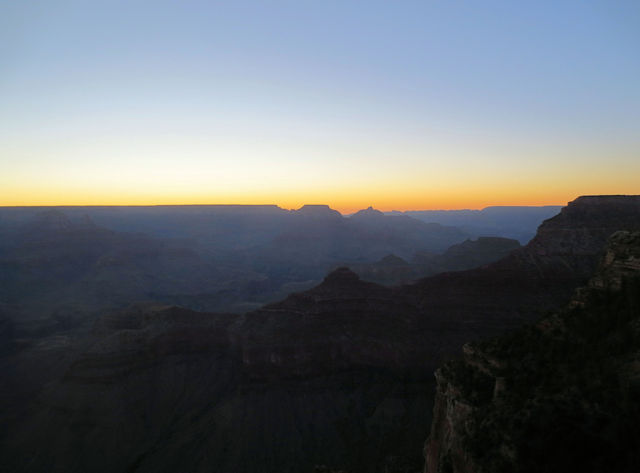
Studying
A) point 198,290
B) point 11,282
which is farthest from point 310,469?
point 11,282

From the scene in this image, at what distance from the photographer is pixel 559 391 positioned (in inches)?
536

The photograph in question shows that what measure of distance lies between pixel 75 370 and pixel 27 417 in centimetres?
727

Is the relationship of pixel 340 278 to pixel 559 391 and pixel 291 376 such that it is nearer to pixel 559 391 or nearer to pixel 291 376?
pixel 291 376

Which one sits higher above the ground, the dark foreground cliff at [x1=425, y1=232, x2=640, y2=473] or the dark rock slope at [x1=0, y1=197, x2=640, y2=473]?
the dark foreground cliff at [x1=425, y1=232, x2=640, y2=473]

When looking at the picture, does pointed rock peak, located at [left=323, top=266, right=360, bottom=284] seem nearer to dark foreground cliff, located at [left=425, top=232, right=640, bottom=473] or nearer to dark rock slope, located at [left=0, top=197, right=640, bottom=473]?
dark rock slope, located at [left=0, top=197, right=640, bottom=473]

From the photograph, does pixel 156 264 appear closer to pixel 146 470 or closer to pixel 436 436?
pixel 146 470

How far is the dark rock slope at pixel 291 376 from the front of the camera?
42.3 meters

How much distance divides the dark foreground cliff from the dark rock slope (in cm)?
2618

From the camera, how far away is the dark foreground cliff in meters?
11.7

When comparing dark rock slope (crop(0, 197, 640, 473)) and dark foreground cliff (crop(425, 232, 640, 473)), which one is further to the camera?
dark rock slope (crop(0, 197, 640, 473))

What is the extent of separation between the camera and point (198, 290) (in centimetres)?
14100

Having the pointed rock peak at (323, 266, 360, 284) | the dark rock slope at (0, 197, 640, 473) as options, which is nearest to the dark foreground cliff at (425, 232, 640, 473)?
the dark rock slope at (0, 197, 640, 473)

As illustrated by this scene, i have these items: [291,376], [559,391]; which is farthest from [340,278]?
[559,391]

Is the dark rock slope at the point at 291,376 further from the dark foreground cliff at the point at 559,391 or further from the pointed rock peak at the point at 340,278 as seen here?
the dark foreground cliff at the point at 559,391
